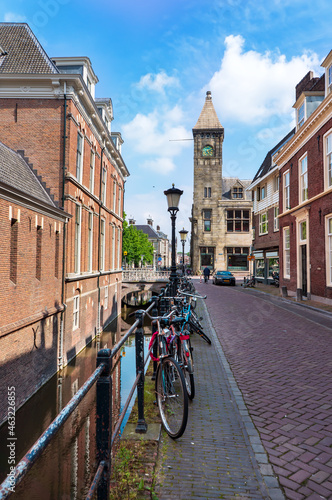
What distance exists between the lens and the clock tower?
47844 millimetres

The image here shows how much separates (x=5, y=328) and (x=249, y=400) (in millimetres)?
6394

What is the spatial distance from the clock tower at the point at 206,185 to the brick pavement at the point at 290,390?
36.8 m

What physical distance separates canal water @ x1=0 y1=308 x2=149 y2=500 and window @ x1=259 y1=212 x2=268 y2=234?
19.1 m

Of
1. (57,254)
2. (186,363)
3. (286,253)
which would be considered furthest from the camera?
(286,253)

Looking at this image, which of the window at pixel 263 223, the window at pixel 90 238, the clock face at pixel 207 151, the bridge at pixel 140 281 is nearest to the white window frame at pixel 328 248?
the window at pixel 90 238

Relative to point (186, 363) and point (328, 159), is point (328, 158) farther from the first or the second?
point (186, 363)

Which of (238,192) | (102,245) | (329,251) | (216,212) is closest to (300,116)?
(329,251)

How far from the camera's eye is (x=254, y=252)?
31.4 meters

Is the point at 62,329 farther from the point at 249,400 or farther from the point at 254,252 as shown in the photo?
the point at 254,252

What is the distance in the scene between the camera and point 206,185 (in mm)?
49438

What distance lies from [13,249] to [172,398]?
7450mm

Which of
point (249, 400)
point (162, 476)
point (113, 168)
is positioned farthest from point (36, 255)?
point (113, 168)

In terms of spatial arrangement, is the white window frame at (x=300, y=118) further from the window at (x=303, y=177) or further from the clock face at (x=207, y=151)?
the clock face at (x=207, y=151)

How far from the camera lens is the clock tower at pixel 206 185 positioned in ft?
157
